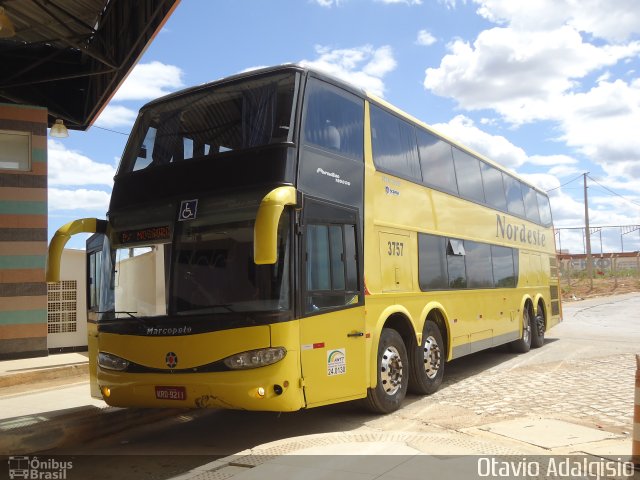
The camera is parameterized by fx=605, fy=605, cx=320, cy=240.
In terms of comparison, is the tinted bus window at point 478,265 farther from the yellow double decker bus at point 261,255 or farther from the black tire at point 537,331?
the black tire at point 537,331

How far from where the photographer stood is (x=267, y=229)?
5.29 meters

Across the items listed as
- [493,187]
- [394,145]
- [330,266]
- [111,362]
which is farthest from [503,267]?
[111,362]

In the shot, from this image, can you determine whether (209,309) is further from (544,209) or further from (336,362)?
(544,209)

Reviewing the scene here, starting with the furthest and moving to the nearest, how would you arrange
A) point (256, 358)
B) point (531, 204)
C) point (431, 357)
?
point (531, 204), point (431, 357), point (256, 358)

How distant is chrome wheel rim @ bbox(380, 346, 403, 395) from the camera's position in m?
7.61

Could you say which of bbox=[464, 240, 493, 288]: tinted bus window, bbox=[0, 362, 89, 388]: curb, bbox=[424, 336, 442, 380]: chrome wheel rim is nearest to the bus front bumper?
bbox=[424, 336, 442, 380]: chrome wheel rim

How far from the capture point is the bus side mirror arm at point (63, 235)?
22.3 ft

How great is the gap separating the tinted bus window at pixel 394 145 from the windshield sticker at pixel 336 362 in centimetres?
267

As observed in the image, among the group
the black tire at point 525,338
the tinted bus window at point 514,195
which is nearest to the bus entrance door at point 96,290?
the tinted bus window at point 514,195

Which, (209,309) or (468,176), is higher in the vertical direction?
(468,176)

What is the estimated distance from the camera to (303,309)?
6.18 meters

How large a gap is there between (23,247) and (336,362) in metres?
10.0

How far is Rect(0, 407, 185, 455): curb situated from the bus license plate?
1.56m

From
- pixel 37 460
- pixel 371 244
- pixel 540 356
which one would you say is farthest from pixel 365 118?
pixel 540 356
